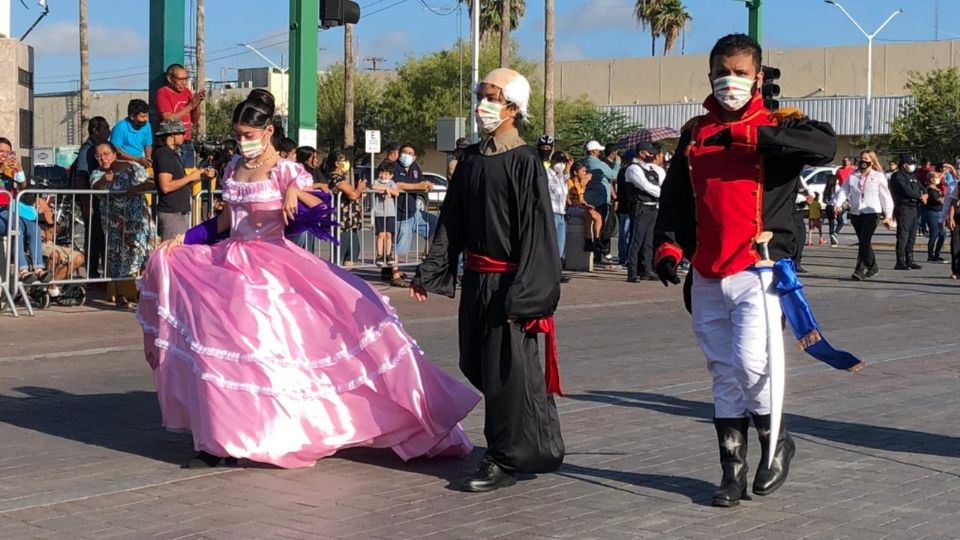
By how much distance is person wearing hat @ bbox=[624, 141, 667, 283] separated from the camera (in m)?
18.6

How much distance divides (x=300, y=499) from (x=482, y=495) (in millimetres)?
828

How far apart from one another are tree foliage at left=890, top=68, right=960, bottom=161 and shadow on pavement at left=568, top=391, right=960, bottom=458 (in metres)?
44.7

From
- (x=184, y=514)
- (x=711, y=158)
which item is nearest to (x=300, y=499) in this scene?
(x=184, y=514)

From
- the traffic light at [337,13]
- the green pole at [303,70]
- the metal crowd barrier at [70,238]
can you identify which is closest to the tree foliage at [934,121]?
the traffic light at [337,13]

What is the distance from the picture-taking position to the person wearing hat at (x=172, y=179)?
13.1 meters

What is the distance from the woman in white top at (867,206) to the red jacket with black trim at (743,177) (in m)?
14.9

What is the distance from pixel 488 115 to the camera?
21.8ft

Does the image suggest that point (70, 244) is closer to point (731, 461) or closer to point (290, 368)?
point (290, 368)

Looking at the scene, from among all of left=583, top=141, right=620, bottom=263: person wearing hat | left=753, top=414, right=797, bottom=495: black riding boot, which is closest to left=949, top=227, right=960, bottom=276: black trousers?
left=583, top=141, right=620, bottom=263: person wearing hat

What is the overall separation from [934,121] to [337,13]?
130ft

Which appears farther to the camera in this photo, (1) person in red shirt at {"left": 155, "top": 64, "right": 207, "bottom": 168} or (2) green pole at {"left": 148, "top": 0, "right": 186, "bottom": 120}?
(2) green pole at {"left": 148, "top": 0, "right": 186, "bottom": 120}

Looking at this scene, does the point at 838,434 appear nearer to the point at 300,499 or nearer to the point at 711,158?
the point at 711,158

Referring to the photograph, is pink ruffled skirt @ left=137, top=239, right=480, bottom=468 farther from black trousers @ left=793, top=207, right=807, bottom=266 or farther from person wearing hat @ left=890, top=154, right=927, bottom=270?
person wearing hat @ left=890, top=154, right=927, bottom=270

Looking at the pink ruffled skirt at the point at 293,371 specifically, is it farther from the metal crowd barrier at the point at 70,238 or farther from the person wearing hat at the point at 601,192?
the person wearing hat at the point at 601,192
